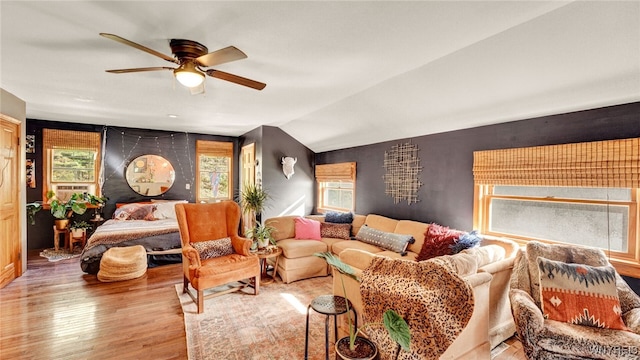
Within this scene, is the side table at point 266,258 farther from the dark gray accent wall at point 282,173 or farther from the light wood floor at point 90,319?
the dark gray accent wall at point 282,173

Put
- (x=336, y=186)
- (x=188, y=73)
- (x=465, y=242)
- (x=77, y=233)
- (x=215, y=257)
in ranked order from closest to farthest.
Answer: (x=188, y=73) < (x=465, y=242) < (x=215, y=257) < (x=77, y=233) < (x=336, y=186)

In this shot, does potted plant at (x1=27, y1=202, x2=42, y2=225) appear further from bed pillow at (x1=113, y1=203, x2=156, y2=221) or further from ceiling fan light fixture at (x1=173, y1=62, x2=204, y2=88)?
ceiling fan light fixture at (x1=173, y1=62, x2=204, y2=88)

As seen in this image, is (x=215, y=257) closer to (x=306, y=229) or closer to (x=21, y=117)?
(x=306, y=229)

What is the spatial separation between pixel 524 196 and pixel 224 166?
590 centimetres

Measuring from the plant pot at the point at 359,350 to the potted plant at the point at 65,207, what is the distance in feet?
17.1

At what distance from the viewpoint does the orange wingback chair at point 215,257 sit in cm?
285

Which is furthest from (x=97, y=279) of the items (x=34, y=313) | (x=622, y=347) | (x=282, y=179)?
(x=622, y=347)

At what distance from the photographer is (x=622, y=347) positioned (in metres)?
1.63

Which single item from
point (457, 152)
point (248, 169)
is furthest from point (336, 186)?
point (457, 152)

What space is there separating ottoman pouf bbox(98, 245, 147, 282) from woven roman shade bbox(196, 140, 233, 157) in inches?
112

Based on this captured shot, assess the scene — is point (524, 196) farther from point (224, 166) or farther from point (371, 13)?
point (224, 166)

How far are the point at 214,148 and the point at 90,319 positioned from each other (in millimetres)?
4274

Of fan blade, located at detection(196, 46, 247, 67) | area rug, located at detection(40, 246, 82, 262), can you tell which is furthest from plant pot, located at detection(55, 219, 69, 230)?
fan blade, located at detection(196, 46, 247, 67)

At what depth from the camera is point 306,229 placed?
4156 mm
